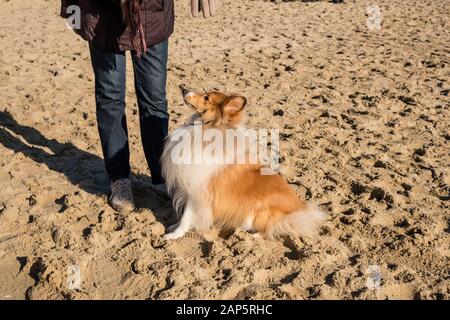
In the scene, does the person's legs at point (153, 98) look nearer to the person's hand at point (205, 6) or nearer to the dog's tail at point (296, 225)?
the person's hand at point (205, 6)

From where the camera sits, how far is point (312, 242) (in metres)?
2.95

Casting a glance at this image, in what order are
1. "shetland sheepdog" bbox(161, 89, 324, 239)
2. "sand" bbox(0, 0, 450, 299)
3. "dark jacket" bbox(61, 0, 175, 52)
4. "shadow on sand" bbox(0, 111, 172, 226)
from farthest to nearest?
"shadow on sand" bbox(0, 111, 172, 226)
"shetland sheepdog" bbox(161, 89, 324, 239)
"dark jacket" bbox(61, 0, 175, 52)
"sand" bbox(0, 0, 450, 299)

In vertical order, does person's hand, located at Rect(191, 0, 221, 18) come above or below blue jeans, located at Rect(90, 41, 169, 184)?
above

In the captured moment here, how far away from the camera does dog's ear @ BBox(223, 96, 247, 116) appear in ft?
9.14

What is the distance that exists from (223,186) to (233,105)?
0.51 meters

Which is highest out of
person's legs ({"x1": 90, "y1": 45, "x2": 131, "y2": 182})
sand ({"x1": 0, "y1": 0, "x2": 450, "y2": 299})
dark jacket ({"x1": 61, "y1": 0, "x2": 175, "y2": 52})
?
dark jacket ({"x1": 61, "y1": 0, "x2": 175, "y2": 52})

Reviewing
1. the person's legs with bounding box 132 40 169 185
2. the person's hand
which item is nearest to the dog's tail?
the person's legs with bounding box 132 40 169 185

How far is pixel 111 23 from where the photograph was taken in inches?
110

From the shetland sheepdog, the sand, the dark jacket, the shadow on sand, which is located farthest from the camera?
the shadow on sand

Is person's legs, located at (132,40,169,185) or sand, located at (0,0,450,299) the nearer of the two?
sand, located at (0,0,450,299)

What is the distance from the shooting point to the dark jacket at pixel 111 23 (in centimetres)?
278

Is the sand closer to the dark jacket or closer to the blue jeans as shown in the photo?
the blue jeans

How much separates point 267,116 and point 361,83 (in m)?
1.73

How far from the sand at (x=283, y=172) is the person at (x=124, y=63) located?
1.15 ft
